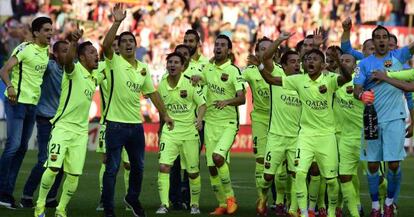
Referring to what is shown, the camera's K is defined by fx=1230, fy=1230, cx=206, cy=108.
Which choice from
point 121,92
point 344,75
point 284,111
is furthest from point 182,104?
point 344,75

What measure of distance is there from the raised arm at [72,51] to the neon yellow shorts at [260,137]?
3979 millimetres

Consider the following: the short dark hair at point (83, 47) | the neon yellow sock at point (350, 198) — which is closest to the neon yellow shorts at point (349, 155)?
the neon yellow sock at point (350, 198)

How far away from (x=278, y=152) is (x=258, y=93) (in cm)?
135

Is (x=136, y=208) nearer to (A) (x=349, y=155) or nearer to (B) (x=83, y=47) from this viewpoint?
(B) (x=83, y=47)

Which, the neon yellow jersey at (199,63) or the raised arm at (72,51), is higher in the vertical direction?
the neon yellow jersey at (199,63)

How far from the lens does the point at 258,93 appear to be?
60.3ft

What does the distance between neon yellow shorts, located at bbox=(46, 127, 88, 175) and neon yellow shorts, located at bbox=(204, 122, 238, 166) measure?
2.89m

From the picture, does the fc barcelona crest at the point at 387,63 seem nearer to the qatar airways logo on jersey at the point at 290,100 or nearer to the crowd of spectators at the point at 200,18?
the qatar airways logo on jersey at the point at 290,100

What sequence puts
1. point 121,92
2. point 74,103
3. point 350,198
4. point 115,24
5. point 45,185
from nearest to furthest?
point 115,24 → point 45,185 → point 74,103 → point 121,92 → point 350,198

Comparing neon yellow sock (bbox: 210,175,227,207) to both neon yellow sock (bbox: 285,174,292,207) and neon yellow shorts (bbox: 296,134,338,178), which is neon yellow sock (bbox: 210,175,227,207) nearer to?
neon yellow sock (bbox: 285,174,292,207)

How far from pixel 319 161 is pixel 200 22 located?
818 inches

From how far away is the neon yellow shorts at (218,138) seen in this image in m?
17.7

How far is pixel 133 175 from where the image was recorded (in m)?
16.2

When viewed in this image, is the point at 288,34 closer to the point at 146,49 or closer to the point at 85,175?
the point at 85,175
